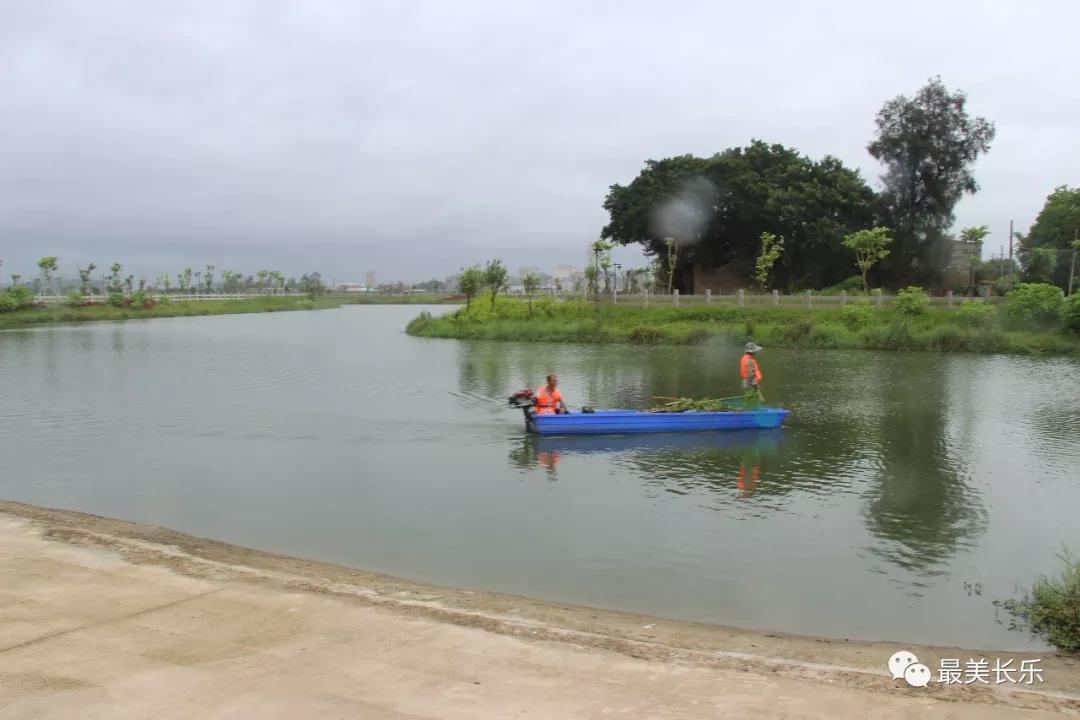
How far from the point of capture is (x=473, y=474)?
13.8 m

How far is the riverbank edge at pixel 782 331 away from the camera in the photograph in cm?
3356

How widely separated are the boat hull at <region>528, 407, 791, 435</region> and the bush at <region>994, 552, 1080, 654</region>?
29.2 ft

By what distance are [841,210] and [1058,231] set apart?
11.8 metres

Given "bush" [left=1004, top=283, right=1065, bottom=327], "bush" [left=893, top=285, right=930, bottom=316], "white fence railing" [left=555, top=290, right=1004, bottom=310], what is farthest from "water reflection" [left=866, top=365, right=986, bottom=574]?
"white fence railing" [left=555, top=290, right=1004, bottom=310]

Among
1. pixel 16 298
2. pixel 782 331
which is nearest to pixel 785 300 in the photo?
pixel 782 331

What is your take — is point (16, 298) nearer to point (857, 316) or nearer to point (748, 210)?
point (748, 210)

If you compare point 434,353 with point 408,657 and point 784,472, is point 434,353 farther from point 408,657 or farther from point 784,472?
point 408,657

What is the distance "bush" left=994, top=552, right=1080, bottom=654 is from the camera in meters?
6.84

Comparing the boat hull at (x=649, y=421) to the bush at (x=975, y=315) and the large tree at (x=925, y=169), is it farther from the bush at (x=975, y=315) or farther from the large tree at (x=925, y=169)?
the large tree at (x=925, y=169)

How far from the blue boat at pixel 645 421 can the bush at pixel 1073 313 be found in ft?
74.9

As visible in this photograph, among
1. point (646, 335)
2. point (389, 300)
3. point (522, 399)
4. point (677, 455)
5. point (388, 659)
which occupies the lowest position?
point (677, 455)

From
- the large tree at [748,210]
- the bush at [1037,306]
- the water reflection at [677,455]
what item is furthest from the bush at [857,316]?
the water reflection at [677,455]

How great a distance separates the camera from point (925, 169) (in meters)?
43.8

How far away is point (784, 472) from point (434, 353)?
2411 cm
